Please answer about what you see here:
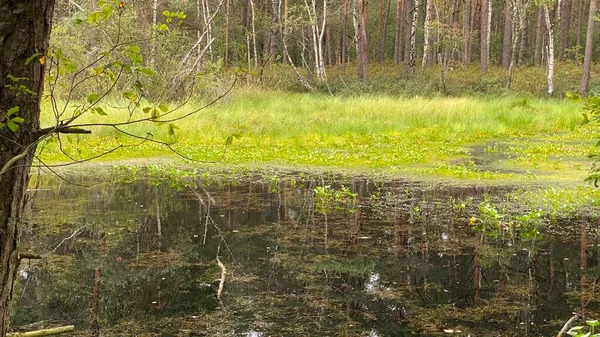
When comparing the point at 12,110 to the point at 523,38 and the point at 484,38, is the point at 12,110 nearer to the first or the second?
the point at 484,38

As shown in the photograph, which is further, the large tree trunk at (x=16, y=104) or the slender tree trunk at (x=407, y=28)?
the slender tree trunk at (x=407, y=28)

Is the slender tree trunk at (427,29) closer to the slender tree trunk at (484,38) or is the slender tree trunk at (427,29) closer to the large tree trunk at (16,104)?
the slender tree trunk at (484,38)

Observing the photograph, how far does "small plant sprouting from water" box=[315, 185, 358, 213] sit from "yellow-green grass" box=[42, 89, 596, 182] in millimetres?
2973

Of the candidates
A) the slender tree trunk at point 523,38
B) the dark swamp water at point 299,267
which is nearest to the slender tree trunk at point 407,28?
the slender tree trunk at point 523,38

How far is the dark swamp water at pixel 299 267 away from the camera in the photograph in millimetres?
4898

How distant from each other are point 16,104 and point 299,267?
174 inches

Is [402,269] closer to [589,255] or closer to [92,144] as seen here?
[589,255]

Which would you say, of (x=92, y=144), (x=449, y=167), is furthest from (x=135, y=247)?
(x=92, y=144)

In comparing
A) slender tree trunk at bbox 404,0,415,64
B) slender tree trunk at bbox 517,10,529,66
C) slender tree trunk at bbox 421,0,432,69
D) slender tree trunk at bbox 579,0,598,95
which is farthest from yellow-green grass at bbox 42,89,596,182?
slender tree trunk at bbox 517,10,529,66

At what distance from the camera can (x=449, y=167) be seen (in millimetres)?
12688

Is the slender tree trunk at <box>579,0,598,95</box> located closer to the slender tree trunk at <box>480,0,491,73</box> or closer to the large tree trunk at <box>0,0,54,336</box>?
the slender tree trunk at <box>480,0,491,73</box>

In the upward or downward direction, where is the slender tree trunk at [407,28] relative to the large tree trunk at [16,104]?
upward

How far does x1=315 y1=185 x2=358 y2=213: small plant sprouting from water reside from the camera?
9124 millimetres

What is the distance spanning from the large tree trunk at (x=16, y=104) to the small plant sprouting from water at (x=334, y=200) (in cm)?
684
